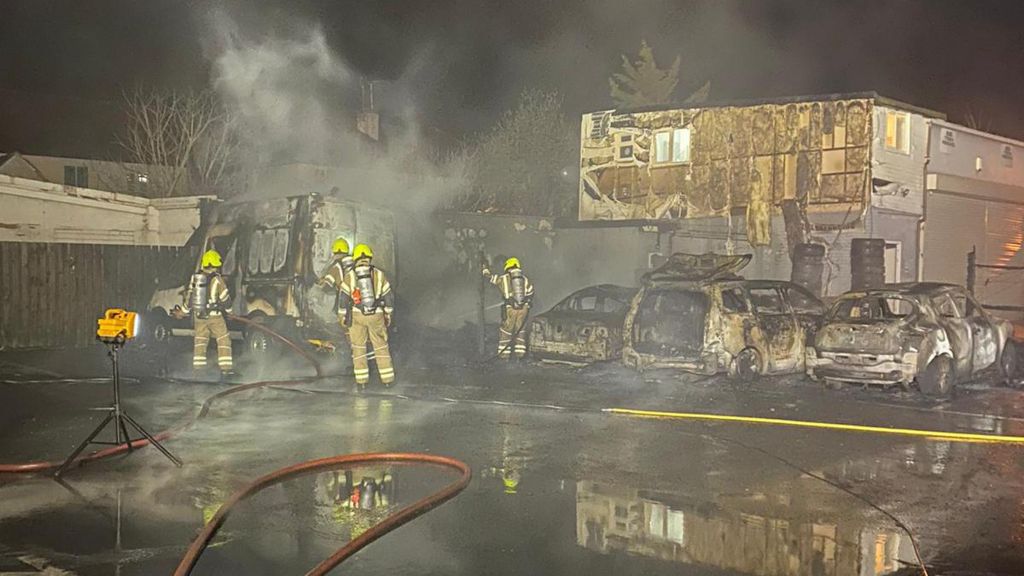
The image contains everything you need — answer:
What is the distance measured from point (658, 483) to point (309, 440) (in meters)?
3.36

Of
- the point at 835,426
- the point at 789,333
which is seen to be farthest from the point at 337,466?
the point at 789,333

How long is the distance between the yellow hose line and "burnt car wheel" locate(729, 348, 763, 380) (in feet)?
7.10

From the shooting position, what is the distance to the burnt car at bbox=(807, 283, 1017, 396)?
1079 cm

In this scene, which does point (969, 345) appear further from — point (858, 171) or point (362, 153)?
point (362, 153)

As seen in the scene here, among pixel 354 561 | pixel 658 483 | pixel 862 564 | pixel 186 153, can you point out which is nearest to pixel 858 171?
pixel 658 483

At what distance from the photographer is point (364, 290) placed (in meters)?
10.8

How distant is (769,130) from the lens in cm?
2109

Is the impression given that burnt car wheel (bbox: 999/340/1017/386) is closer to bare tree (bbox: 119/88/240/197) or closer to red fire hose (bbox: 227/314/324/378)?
red fire hose (bbox: 227/314/324/378)

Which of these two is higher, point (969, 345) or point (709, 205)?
point (709, 205)

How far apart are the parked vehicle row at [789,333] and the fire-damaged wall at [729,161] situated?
25.0 ft

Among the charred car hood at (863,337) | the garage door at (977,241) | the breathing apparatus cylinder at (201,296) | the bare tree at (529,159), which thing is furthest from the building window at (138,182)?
the charred car hood at (863,337)

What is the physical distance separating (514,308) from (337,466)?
769 centimetres

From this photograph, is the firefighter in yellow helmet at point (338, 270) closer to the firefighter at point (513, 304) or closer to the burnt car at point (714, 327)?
the firefighter at point (513, 304)

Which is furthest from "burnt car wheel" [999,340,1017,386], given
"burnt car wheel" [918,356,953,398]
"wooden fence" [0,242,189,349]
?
"wooden fence" [0,242,189,349]
